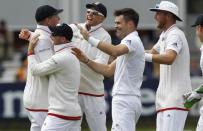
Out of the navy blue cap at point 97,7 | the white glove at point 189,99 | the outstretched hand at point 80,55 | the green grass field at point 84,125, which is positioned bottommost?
the green grass field at point 84,125

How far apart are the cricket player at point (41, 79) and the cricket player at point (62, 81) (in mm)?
325

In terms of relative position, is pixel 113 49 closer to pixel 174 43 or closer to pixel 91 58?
pixel 174 43

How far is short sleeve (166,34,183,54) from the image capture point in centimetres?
1123

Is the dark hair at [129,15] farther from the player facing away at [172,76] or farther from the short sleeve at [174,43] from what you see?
the short sleeve at [174,43]

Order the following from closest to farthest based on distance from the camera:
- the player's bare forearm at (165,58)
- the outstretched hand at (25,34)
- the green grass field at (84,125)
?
the player's bare forearm at (165,58) → the outstretched hand at (25,34) → the green grass field at (84,125)

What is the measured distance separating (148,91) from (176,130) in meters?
6.95

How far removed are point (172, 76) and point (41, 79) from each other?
156cm

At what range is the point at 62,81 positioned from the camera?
11.0m

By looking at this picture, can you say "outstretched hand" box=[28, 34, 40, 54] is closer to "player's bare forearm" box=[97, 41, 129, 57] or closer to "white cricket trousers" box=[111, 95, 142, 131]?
"player's bare forearm" box=[97, 41, 129, 57]

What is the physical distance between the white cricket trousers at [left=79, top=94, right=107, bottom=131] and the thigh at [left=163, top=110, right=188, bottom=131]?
119 centimetres

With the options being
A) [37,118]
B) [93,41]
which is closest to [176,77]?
[93,41]

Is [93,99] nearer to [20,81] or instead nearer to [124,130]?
[124,130]

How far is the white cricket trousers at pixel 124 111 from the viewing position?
11242 millimetres

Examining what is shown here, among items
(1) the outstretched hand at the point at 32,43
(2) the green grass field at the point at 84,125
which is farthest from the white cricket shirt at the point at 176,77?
(2) the green grass field at the point at 84,125
